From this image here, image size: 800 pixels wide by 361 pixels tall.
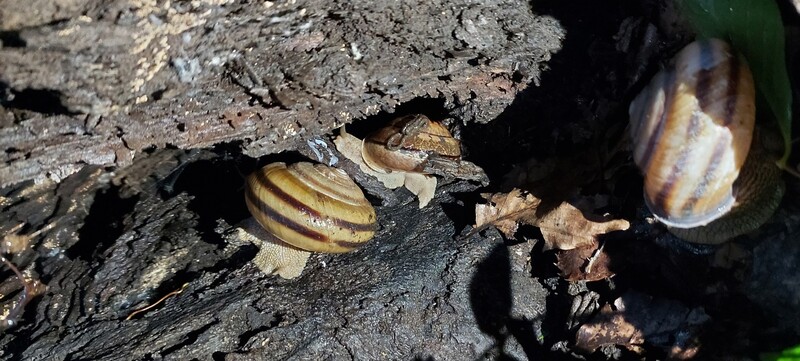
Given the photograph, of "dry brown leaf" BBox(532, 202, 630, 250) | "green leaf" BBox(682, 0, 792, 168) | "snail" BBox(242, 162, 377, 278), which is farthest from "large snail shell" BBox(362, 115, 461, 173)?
"green leaf" BBox(682, 0, 792, 168)

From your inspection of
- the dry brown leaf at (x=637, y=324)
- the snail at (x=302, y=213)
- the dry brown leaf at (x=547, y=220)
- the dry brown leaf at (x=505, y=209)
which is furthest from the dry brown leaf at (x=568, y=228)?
the snail at (x=302, y=213)

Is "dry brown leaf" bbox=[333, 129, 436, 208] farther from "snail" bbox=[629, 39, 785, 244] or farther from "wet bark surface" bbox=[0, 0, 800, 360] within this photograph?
"snail" bbox=[629, 39, 785, 244]

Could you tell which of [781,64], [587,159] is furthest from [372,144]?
[781,64]

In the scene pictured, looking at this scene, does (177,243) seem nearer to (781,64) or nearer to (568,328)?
(568,328)

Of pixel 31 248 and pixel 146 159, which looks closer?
pixel 146 159

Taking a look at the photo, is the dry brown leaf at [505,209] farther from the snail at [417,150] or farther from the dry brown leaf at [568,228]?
the snail at [417,150]

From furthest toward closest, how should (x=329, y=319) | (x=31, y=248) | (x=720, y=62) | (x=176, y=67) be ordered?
(x=31, y=248)
(x=329, y=319)
(x=176, y=67)
(x=720, y=62)
